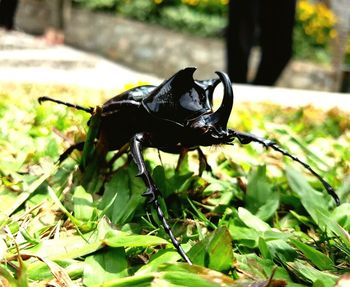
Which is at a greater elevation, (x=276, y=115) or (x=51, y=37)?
(x=276, y=115)

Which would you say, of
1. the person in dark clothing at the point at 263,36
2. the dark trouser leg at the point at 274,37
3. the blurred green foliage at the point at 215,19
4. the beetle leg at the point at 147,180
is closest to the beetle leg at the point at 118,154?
the beetle leg at the point at 147,180

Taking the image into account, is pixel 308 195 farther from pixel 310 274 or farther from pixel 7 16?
pixel 7 16

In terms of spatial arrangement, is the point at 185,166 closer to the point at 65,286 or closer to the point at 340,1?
the point at 65,286

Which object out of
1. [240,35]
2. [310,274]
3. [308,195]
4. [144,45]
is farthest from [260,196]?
[144,45]

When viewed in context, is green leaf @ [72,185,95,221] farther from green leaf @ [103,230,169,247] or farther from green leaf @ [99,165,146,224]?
green leaf @ [103,230,169,247]

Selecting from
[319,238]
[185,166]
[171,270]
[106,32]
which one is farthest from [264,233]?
[106,32]

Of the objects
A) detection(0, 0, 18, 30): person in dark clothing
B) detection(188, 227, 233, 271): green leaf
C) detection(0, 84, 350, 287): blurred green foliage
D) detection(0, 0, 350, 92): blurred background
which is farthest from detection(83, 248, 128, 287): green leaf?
detection(0, 0, 350, 92): blurred background
